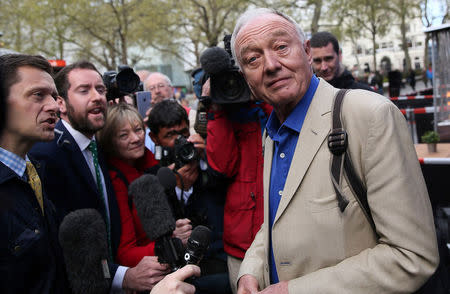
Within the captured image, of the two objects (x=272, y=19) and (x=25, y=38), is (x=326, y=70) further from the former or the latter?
(x=25, y=38)

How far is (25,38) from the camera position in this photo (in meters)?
24.0

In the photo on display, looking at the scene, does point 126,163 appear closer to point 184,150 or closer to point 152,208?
point 184,150

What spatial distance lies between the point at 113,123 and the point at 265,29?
163 cm

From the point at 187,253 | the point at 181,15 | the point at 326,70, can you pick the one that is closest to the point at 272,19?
the point at 187,253

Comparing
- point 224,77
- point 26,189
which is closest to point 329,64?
point 224,77

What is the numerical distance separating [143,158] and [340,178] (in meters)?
2.07

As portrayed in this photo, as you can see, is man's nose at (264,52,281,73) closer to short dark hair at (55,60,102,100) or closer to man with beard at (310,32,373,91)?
short dark hair at (55,60,102,100)

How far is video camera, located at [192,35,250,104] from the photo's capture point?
2531mm

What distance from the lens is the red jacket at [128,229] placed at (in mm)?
2434

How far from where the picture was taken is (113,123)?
9.50ft

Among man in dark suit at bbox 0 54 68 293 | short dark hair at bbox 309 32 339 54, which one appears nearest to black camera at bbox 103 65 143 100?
man in dark suit at bbox 0 54 68 293

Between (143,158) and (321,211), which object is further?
(143,158)

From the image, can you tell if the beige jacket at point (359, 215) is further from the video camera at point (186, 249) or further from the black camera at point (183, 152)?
the black camera at point (183, 152)

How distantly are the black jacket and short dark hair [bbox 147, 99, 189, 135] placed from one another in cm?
153
